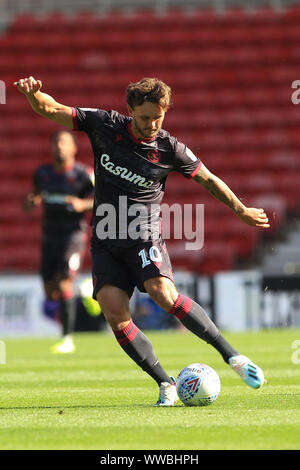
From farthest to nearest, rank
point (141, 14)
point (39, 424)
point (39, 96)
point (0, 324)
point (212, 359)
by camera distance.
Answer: point (141, 14), point (0, 324), point (212, 359), point (39, 96), point (39, 424)

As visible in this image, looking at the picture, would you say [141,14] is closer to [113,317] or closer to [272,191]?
[272,191]

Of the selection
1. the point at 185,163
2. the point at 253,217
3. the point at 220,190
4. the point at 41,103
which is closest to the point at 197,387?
the point at 253,217

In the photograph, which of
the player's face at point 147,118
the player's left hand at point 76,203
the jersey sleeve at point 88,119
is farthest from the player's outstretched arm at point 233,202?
the player's left hand at point 76,203

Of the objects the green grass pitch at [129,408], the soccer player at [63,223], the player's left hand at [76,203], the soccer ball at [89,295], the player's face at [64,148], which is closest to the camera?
the green grass pitch at [129,408]

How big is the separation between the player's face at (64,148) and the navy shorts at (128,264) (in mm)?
5192

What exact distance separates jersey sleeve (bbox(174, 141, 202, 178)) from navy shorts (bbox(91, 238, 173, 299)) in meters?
0.44

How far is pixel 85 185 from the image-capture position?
11.1m

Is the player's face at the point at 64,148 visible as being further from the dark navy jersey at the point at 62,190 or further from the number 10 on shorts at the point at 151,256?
the number 10 on shorts at the point at 151,256

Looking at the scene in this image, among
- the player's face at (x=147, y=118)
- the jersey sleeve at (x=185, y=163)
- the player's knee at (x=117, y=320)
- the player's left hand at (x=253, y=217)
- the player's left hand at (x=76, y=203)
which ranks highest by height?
the player's left hand at (x=76, y=203)

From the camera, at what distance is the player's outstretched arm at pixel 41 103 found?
5.49 metres

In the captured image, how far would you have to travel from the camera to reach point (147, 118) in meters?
5.56

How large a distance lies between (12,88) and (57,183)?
10.2 meters

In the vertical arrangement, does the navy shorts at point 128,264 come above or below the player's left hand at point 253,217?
below
